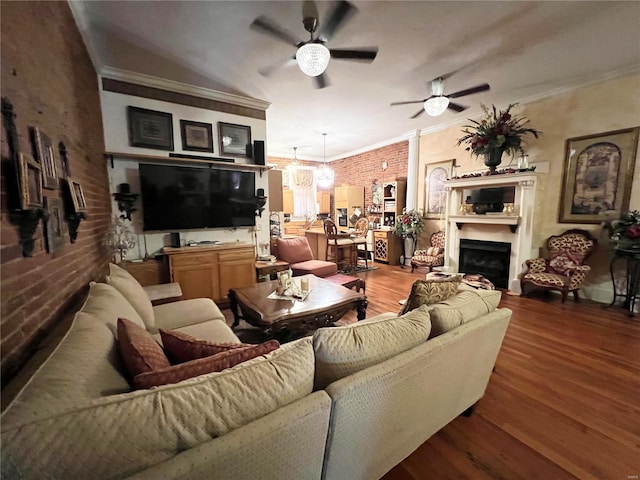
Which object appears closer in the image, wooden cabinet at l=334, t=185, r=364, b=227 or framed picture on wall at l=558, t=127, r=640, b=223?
framed picture on wall at l=558, t=127, r=640, b=223

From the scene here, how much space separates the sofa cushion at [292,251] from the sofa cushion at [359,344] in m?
3.09

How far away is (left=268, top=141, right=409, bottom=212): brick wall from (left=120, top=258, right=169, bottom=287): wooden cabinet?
4753 millimetres

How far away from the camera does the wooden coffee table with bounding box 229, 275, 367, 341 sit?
2.08 meters

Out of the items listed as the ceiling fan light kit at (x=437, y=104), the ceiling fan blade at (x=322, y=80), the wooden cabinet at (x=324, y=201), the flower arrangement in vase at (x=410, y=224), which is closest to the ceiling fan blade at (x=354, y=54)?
the ceiling fan blade at (x=322, y=80)

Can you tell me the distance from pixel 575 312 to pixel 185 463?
4.21 metres

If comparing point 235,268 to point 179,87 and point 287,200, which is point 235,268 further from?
point 287,200

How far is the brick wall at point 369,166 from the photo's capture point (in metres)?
5.99

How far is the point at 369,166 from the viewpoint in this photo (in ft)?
22.4

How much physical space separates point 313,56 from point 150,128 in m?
2.37

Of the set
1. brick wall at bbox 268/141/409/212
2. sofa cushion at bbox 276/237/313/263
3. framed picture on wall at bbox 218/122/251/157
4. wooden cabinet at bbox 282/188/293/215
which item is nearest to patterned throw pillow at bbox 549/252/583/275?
brick wall at bbox 268/141/409/212

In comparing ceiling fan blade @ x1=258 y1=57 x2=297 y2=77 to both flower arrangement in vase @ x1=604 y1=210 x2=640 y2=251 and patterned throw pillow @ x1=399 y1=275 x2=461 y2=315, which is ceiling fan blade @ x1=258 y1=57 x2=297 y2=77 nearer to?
patterned throw pillow @ x1=399 y1=275 x2=461 y2=315

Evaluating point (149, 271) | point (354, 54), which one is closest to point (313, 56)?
point (354, 54)

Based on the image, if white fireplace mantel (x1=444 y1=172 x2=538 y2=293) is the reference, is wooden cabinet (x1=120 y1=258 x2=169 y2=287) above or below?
below

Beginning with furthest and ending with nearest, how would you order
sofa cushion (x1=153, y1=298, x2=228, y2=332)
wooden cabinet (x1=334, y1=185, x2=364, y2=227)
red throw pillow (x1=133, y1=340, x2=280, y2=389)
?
wooden cabinet (x1=334, y1=185, x2=364, y2=227) < sofa cushion (x1=153, y1=298, x2=228, y2=332) < red throw pillow (x1=133, y1=340, x2=280, y2=389)
